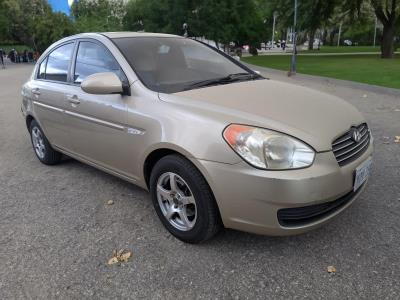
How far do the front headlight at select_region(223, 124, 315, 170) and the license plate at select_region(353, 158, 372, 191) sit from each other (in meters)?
0.51

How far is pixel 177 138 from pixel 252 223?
0.80 metres

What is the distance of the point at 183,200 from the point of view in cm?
297

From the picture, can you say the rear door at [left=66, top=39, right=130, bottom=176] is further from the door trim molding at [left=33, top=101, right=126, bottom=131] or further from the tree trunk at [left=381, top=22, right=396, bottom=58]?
the tree trunk at [left=381, top=22, right=396, bottom=58]

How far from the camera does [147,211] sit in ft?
12.1

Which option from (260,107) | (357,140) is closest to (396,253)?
(357,140)

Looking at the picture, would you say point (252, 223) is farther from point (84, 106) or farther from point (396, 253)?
point (84, 106)

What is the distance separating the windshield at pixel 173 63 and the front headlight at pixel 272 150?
0.98 metres

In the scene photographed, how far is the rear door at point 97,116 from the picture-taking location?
3396 millimetres

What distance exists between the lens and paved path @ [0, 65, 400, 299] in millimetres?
2557

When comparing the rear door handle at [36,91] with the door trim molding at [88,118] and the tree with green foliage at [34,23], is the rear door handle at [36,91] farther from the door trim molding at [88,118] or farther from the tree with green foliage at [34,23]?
the tree with green foliage at [34,23]

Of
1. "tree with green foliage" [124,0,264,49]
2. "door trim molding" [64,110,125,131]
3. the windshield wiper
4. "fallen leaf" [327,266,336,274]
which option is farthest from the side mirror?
"tree with green foliage" [124,0,264,49]

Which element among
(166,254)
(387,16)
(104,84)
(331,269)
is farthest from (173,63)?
(387,16)

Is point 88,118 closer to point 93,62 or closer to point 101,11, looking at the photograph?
point 93,62

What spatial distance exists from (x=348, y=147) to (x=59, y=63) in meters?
3.33
